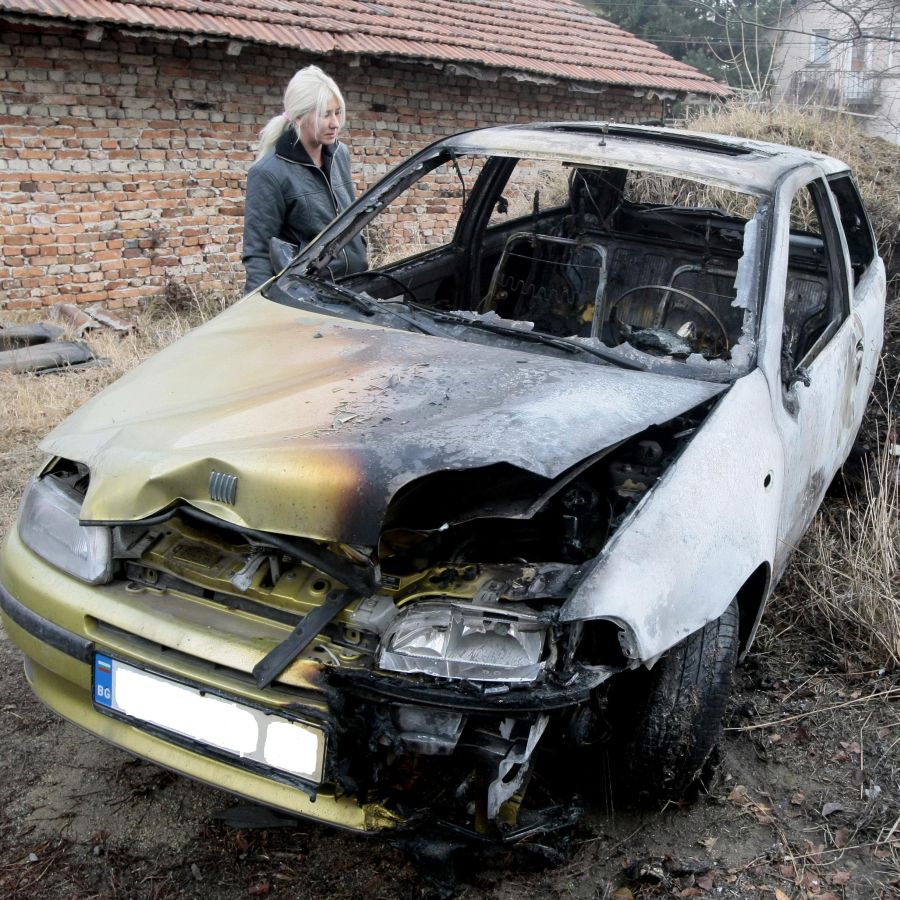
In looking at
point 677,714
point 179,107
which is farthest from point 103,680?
point 179,107

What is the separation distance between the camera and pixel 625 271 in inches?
170

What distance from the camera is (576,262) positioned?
415 centimetres

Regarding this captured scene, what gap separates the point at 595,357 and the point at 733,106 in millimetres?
7471

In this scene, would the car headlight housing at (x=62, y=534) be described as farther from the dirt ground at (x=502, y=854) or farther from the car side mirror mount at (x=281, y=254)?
the car side mirror mount at (x=281, y=254)

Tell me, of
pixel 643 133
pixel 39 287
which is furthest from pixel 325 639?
pixel 39 287

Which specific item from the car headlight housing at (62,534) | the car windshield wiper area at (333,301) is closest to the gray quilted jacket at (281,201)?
the car windshield wiper area at (333,301)

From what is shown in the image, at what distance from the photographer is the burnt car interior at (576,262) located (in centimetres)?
367

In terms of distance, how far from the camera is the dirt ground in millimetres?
2225

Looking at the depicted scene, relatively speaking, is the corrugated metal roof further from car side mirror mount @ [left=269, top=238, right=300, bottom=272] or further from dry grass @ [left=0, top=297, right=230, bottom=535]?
car side mirror mount @ [left=269, top=238, right=300, bottom=272]

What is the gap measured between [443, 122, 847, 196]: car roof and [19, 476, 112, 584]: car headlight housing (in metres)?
1.88

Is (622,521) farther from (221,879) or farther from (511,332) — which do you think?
(221,879)

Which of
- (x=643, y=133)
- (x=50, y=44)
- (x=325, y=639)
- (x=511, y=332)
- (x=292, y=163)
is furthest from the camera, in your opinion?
(x=50, y=44)

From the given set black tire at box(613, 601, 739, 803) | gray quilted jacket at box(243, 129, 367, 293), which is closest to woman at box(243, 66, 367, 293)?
gray quilted jacket at box(243, 129, 367, 293)

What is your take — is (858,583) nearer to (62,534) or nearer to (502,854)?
(502,854)
